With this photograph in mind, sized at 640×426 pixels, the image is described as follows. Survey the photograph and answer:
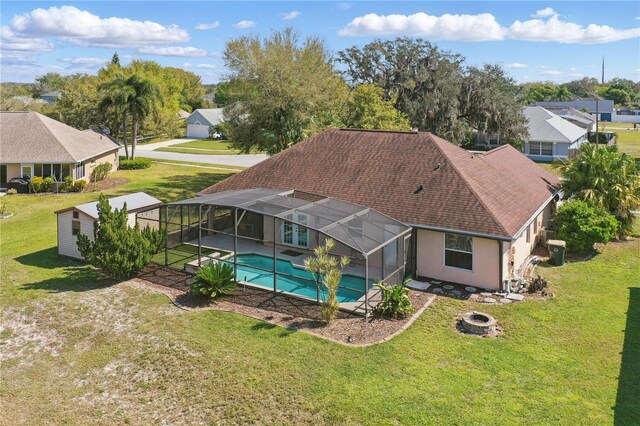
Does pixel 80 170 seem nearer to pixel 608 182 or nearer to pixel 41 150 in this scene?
pixel 41 150

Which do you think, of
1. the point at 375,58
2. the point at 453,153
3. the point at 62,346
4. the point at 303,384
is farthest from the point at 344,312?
the point at 375,58

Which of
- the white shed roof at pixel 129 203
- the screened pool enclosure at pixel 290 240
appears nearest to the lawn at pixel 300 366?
the screened pool enclosure at pixel 290 240

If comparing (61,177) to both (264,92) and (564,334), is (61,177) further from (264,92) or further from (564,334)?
(564,334)

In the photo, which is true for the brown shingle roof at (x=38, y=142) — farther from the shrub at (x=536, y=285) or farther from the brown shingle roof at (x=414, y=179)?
the shrub at (x=536, y=285)

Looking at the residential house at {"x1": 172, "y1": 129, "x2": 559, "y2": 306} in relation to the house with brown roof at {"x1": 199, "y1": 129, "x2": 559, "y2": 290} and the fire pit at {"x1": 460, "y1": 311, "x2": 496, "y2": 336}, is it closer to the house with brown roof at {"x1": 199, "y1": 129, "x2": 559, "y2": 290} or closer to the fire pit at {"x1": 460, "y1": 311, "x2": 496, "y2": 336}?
the house with brown roof at {"x1": 199, "y1": 129, "x2": 559, "y2": 290}

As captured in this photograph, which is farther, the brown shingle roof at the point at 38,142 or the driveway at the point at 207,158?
the driveway at the point at 207,158

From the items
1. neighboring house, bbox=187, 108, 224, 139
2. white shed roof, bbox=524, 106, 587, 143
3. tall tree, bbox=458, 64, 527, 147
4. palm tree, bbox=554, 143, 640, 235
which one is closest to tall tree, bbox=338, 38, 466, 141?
tall tree, bbox=458, 64, 527, 147

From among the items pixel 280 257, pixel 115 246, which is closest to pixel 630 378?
pixel 280 257
